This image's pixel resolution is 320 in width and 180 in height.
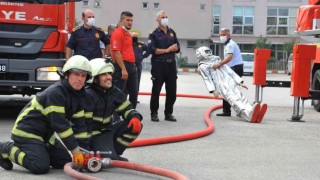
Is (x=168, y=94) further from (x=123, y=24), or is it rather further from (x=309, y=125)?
(x=309, y=125)

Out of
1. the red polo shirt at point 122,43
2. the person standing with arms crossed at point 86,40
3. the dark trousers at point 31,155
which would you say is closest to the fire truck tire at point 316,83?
the red polo shirt at point 122,43

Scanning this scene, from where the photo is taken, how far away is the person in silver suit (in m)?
11.8

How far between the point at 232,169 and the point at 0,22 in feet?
15.9

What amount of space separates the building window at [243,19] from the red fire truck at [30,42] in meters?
49.9

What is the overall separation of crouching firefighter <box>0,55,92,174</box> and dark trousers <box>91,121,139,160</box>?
0.32 m

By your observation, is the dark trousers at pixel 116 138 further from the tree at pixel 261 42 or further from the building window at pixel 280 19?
the building window at pixel 280 19

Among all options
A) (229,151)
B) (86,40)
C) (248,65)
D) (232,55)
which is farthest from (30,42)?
(248,65)

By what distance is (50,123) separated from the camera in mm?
6285

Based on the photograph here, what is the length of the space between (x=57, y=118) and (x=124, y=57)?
4115 mm

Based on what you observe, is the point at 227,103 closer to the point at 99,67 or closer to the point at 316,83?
the point at 316,83

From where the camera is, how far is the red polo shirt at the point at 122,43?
9.96 meters

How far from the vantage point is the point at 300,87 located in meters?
11.8

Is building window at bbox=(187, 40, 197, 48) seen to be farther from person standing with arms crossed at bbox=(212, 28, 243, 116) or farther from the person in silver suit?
the person in silver suit

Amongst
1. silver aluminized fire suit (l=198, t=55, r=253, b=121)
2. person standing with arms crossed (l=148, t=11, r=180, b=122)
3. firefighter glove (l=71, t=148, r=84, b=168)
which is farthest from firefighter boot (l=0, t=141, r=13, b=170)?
silver aluminized fire suit (l=198, t=55, r=253, b=121)
